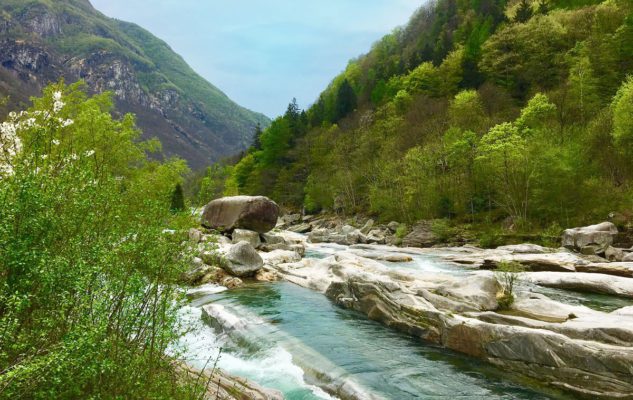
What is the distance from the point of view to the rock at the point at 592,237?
93.0ft

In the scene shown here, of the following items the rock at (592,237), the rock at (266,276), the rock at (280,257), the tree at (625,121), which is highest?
the tree at (625,121)

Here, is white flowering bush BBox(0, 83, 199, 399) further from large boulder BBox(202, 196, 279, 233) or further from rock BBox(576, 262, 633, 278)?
large boulder BBox(202, 196, 279, 233)

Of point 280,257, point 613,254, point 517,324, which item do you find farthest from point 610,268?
point 280,257

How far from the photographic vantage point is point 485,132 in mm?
48656

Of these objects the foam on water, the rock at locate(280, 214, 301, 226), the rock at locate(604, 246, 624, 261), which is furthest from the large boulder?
the rock at locate(280, 214, 301, 226)

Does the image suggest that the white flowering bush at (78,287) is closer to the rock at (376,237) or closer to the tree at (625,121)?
the tree at (625,121)

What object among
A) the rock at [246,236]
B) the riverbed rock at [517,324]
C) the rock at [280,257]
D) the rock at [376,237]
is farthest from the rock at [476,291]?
the rock at [376,237]

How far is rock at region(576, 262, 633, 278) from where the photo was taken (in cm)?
2242

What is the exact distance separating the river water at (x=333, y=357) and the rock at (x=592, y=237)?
10.7 metres

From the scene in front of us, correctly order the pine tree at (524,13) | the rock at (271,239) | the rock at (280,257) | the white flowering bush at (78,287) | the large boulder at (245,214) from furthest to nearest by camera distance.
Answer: the pine tree at (524,13) < the rock at (271,239) < the large boulder at (245,214) < the rock at (280,257) < the white flowering bush at (78,287)

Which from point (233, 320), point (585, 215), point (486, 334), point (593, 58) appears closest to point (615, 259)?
point (585, 215)

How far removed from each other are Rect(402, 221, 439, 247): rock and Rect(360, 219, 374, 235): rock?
8.12 metres

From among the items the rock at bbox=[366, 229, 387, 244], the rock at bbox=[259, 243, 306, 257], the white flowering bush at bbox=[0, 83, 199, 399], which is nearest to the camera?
the white flowering bush at bbox=[0, 83, 199, 399]

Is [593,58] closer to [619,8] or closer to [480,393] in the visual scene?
[619,8]
